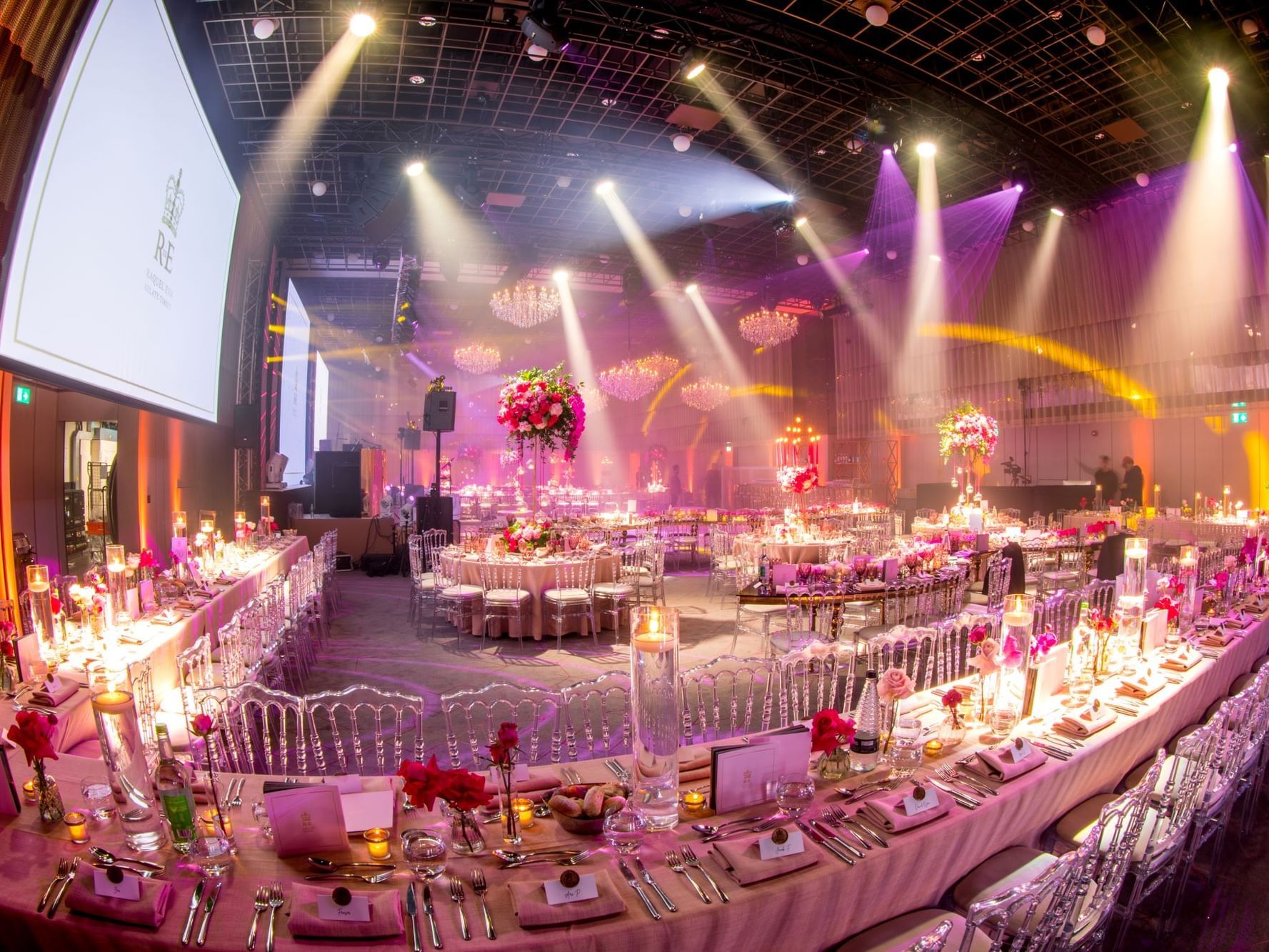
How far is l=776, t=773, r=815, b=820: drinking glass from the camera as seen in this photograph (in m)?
2.05

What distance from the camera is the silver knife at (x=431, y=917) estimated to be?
153cm

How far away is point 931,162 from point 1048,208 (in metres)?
3.35

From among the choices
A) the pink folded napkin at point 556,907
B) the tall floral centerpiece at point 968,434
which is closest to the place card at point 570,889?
the pink folded napkin at point 556,907

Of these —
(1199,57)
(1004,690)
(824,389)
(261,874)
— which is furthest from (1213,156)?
(261,874)

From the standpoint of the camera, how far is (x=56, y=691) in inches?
120

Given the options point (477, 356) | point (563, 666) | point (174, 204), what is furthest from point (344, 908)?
point (477, 356)

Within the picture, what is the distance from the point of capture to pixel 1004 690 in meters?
2.84

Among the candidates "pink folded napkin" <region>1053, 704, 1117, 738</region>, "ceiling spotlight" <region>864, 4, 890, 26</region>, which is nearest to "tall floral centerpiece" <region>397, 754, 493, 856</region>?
"pink folded napkin" <region>1053, 704, 1117, 738</region>

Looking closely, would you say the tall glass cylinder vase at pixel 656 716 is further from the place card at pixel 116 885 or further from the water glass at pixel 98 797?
the water glass at pixel 98 797

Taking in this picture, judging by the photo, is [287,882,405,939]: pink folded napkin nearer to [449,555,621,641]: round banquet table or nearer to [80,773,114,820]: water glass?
[80,773,114,820]: water glass

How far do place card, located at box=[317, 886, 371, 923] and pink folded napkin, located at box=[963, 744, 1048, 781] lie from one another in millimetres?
1844

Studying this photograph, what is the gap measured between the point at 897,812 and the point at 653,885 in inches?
30.1

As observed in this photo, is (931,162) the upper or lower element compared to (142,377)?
upper

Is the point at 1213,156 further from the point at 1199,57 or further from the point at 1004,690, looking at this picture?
the point at 1004,690
